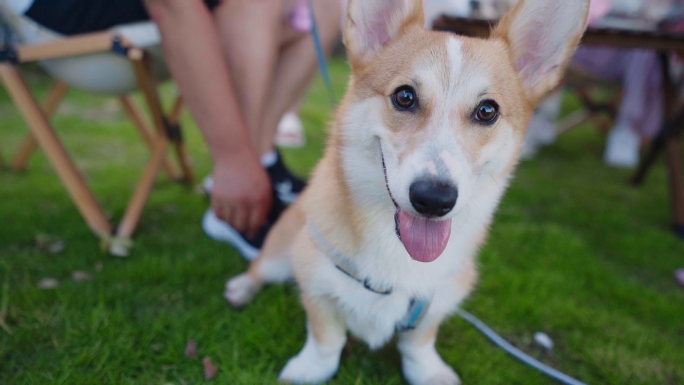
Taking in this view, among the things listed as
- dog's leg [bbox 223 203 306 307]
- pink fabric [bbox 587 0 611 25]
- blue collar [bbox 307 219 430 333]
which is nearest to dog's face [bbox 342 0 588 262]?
blue collar [bbox 307 219 430 333]

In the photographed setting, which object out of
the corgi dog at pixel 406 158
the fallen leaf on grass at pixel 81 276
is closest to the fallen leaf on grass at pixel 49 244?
the fallen leaf on grass at pixel 81 276

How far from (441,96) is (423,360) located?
0.95 meters

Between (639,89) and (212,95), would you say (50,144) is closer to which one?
(212,95)

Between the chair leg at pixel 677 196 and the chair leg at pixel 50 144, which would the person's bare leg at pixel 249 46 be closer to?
the chair leg at pixel 50 144

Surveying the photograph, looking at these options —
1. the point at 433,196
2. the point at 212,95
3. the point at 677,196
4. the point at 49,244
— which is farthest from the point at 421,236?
the point at 677,196

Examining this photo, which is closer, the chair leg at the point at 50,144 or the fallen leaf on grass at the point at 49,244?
the chair leg at the point at 50,144

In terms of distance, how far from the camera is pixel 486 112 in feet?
4.50

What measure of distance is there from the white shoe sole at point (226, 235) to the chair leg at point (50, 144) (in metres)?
0.53

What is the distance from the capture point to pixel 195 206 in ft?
9.60

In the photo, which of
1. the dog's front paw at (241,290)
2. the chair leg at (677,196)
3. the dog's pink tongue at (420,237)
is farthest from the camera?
the chair leg at (677,196)

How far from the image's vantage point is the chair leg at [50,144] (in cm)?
209

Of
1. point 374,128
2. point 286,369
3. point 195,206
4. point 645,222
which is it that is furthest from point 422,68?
point 645,222

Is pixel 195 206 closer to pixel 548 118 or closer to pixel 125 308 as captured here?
pixel 125 308

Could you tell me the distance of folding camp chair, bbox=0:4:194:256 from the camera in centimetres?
197
